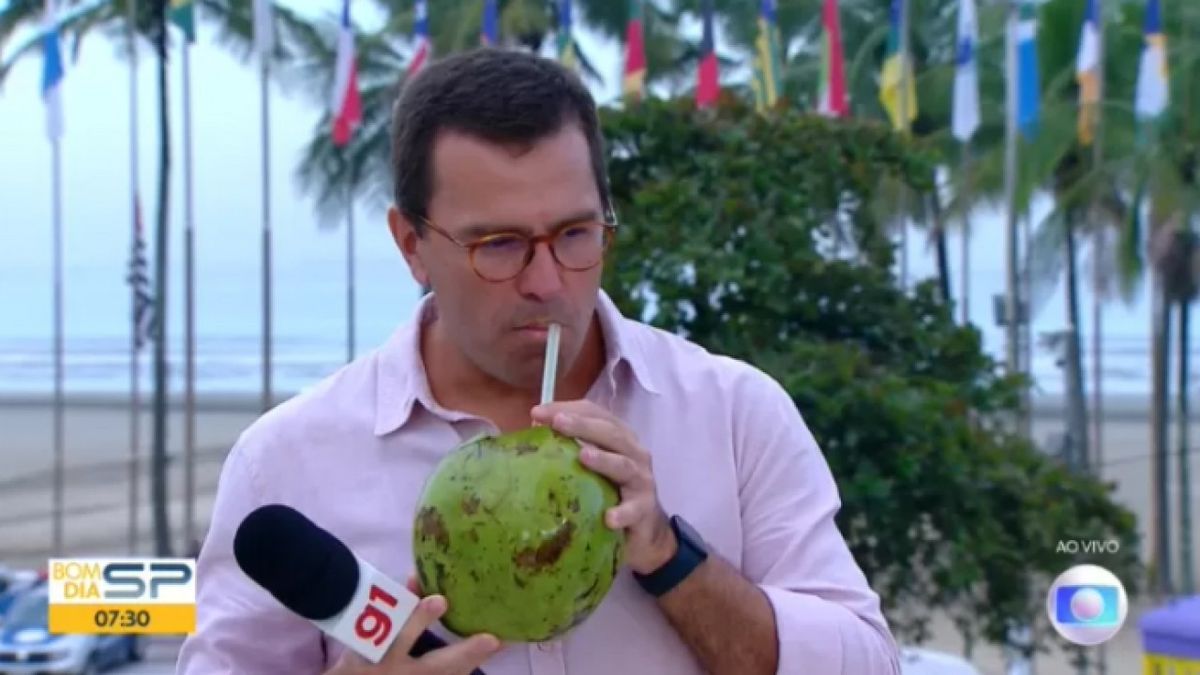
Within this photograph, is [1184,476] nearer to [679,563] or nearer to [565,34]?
[565,34]

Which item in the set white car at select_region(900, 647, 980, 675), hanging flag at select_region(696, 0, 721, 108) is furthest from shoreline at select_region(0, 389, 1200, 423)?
white car at select_region(900, 647, 980, 675)

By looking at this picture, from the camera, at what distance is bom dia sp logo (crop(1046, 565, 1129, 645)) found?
16.1ft

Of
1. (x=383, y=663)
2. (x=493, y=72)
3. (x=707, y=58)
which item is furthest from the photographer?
(x=707, y=58)

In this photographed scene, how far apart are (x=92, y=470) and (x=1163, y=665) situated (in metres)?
35.0

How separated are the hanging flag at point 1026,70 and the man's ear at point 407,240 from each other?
19.2 m

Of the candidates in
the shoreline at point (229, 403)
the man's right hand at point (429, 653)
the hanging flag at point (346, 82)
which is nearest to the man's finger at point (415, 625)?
the man's right hand at point (429, 653)

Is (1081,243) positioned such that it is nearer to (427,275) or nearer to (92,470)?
(92,470)

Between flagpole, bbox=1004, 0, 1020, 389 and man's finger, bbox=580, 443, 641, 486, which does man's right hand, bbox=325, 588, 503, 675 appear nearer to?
man's finger, bbox=580, 443, 641, 486

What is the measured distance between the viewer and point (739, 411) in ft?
6.55

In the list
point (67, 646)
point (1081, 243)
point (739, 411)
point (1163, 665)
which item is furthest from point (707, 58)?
point (739, 411)

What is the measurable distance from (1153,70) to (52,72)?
47.6 feet

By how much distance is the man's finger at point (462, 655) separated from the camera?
1.62 metres

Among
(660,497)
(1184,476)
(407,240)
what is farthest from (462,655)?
(1184,476)

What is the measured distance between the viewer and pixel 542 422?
165 centimetres
